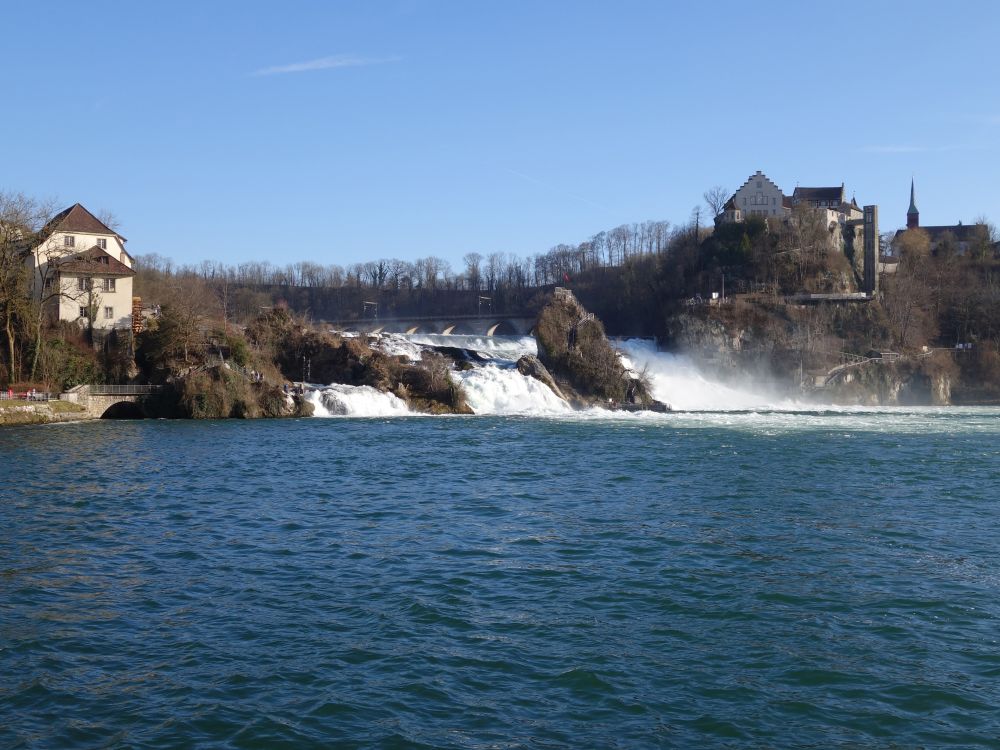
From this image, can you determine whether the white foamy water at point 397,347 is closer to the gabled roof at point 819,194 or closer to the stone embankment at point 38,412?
the stone embankment at point 38,412

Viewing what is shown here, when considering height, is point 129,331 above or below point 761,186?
below

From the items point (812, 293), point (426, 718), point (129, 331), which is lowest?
point (426, 718)

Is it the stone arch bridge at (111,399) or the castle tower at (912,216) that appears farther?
the castle tower at (912,216)

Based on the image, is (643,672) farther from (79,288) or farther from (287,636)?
(79,288)

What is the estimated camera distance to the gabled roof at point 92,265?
Answer: 190 feet

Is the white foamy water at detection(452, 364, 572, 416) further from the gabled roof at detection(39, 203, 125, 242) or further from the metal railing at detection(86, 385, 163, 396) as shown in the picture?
the gabled roof at detection(39, 203, 125, 242)

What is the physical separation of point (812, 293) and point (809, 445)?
59342 millimetres

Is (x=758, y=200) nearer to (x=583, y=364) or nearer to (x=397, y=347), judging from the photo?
(x=583, y=364)

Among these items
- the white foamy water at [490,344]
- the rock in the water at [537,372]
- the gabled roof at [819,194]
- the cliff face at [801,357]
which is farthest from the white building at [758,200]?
the rock in the water at [537,372]

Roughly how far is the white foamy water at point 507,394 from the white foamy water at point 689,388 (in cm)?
1158

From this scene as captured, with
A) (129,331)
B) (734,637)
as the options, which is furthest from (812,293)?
(734,637)

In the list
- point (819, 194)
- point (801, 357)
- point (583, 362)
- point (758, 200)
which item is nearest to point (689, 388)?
point (583, 362)

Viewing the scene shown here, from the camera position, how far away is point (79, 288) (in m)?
58.6

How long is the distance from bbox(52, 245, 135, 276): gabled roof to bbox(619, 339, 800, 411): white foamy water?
38376 millimetres
